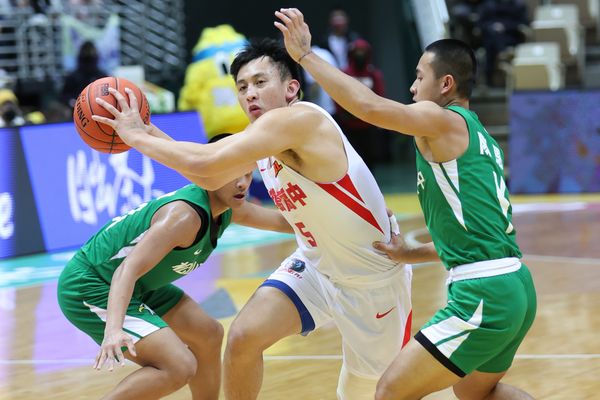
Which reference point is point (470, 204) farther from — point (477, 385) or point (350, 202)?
point (477, 385)

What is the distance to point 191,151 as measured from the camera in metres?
4.32

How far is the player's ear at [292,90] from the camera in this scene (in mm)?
4949

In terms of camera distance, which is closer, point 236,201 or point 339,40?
point 236,201

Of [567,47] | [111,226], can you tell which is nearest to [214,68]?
[567,47]

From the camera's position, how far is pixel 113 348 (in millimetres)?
4309

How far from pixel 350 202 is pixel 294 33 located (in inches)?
34.0

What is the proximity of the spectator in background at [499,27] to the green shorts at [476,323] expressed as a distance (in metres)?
12.6

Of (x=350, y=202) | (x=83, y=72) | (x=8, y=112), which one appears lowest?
(x=83, y=72)

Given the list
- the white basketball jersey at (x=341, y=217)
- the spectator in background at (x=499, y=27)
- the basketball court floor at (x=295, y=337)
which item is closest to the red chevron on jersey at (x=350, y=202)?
the white basketball jersey at (x=341, y=217)

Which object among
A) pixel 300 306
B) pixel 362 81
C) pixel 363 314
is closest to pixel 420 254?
pixel 363 314

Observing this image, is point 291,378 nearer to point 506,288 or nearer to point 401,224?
point 506,288

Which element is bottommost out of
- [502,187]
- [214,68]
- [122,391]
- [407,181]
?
[407,181]

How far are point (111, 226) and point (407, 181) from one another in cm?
1152

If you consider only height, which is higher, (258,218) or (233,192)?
(233,192)
